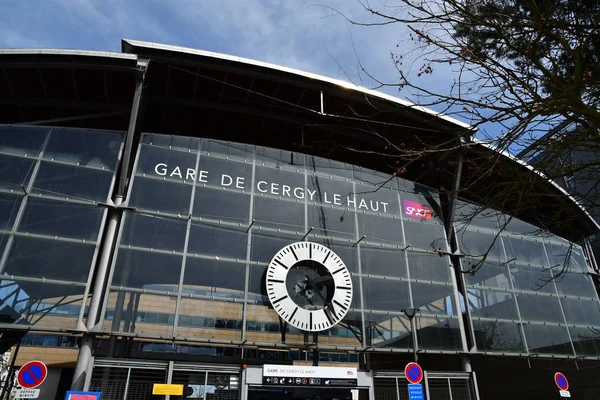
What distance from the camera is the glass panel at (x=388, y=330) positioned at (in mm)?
13219

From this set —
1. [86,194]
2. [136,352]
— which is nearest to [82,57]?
[86,194]

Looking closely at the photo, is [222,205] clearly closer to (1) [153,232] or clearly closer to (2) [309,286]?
(1) [153,232]

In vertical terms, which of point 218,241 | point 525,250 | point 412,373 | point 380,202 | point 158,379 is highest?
point 380,202

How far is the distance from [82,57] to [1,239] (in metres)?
5.63

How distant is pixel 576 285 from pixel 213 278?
1462 cm

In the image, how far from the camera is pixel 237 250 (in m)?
13.2

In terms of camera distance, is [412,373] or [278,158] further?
[278,158]

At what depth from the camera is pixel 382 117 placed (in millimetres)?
16250

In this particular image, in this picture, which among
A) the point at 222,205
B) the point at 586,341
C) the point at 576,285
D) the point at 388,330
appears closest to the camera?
the point at 388,330

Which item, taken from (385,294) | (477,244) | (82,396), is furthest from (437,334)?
(82,396)

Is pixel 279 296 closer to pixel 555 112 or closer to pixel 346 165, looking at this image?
pixel 346 165

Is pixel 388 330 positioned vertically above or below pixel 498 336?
below

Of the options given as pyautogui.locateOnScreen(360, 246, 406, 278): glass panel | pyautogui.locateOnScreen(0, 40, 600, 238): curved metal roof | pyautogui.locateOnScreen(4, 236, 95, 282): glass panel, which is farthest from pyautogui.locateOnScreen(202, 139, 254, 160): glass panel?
pyautogui.locateOnScreen(360, 246, 406, 278): glass panel

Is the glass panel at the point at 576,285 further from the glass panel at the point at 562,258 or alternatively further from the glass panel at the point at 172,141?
the glass panel at the point at 172,141
